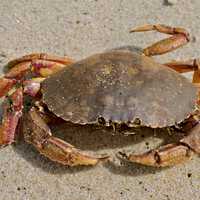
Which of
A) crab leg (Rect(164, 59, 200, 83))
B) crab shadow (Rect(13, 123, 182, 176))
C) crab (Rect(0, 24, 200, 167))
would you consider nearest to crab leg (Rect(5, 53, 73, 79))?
crab (Rect(0, 24, 200, 167))

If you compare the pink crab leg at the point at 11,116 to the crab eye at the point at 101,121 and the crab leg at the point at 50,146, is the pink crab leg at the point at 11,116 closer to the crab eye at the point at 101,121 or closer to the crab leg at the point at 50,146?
the crab leg at the point at 50,146

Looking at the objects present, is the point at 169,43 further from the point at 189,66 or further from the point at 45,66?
the point at 45,66

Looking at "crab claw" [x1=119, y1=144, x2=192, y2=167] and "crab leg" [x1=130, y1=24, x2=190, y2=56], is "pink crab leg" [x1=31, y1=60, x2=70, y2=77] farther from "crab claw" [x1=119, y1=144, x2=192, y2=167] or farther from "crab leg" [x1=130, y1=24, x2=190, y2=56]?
"crab claw" [x1=119, y1=144, x2=192, y2=167]

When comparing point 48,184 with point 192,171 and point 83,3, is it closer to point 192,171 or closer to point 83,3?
point 192,171

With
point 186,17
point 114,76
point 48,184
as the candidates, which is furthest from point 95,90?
point 186,17

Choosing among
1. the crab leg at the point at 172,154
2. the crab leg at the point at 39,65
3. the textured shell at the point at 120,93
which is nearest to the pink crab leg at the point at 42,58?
the crab leg at the point at 39,65

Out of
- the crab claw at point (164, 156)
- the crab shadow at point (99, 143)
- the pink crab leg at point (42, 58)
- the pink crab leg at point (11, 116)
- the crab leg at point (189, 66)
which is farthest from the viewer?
the pink crab leg at point (42, 58)

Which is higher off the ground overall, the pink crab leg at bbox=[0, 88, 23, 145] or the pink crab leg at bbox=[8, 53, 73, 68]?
the pink crab leg at bbox=[8, 53, 73, 68]
